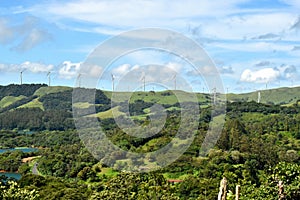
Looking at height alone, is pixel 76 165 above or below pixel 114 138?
below

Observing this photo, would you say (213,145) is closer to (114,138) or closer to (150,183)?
(114,138)

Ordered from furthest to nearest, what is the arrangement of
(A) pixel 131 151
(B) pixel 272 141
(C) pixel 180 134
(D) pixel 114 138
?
(B) pixel 272 141 < (D) pixel 114 138 < (A) pixel 131 151 < (C) pixel 180 134

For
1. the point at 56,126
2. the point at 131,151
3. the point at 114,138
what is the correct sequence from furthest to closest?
the point at 56,126, the point at 114,138, the point at 131,151

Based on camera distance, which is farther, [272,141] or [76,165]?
[272,141]

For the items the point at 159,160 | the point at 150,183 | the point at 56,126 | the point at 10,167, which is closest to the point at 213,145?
the point at 159,160

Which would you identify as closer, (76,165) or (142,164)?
(142,164)

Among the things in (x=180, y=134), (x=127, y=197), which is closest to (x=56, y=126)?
(x=180, y=134)

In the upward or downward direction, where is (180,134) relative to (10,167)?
upward

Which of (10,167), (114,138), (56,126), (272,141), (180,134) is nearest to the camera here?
(180,134)

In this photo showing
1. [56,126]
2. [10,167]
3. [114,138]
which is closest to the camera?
[114,138]
